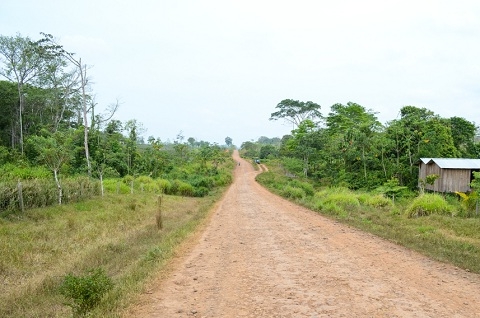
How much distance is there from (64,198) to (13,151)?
71.9ft

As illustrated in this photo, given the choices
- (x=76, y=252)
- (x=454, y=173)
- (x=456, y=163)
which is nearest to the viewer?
(x=76, y=252)

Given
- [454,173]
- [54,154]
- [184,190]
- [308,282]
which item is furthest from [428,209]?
[184,190]

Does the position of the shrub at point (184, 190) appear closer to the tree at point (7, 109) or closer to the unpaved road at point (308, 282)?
the unpaved road at point (308, 282)

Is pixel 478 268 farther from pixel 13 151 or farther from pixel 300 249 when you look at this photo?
pixel 13 151

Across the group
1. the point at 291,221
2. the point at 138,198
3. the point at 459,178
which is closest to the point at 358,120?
the point at 459,178

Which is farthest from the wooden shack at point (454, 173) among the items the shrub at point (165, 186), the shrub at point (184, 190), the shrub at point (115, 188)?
the shrub at point (115, 188)

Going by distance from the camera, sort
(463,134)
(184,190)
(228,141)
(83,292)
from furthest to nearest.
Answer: (228,141)
(463,134)
(184,190)
(83,292)

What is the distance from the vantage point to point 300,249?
8984mm

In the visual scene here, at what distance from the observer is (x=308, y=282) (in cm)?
637

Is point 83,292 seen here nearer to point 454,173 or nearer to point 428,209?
point 428,209

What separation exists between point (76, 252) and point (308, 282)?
7324 mm

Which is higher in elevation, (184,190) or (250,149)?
(250,149)

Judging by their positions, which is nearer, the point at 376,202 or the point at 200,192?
the point at 376,202

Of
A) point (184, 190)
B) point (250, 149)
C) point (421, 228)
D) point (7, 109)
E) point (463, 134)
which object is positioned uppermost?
point (7, 109)
